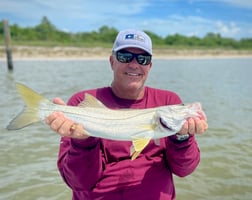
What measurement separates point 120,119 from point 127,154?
0.53 metres

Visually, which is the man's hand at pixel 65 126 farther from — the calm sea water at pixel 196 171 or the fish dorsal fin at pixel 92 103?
the calm sea water at pixel 196 171

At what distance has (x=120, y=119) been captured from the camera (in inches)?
135

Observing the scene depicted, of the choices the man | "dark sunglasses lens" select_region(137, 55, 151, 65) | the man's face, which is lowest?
the man

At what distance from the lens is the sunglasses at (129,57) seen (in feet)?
12.6

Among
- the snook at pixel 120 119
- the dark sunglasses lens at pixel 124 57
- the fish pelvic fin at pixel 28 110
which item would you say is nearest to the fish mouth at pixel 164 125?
the snook at pixel 120 119

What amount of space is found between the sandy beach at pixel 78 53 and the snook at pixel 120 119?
1403 inches

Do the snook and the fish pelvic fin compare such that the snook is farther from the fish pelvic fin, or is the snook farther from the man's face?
the man's face

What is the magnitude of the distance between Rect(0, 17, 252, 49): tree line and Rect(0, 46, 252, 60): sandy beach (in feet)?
11.6

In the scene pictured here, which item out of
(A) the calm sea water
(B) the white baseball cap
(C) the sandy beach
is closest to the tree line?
(C) the sandy beach

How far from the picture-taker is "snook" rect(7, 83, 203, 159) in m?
3.35

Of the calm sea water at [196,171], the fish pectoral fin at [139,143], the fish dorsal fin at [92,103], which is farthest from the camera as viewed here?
the calm sea water at [196,171]

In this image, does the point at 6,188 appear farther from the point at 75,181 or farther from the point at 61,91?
the point at 61,91

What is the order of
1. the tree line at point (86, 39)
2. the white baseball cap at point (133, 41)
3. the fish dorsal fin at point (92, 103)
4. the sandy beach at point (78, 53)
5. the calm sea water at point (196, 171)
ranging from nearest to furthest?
the fish dorsal fin at point (92, 103) < the white baseball cap at point (133, 41) < the calm sea water at point (196, 171) < the sandy beach at point (78, 53) < the tree line at point (86, 39)

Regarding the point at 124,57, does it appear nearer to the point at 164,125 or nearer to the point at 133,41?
the point at 133,41
